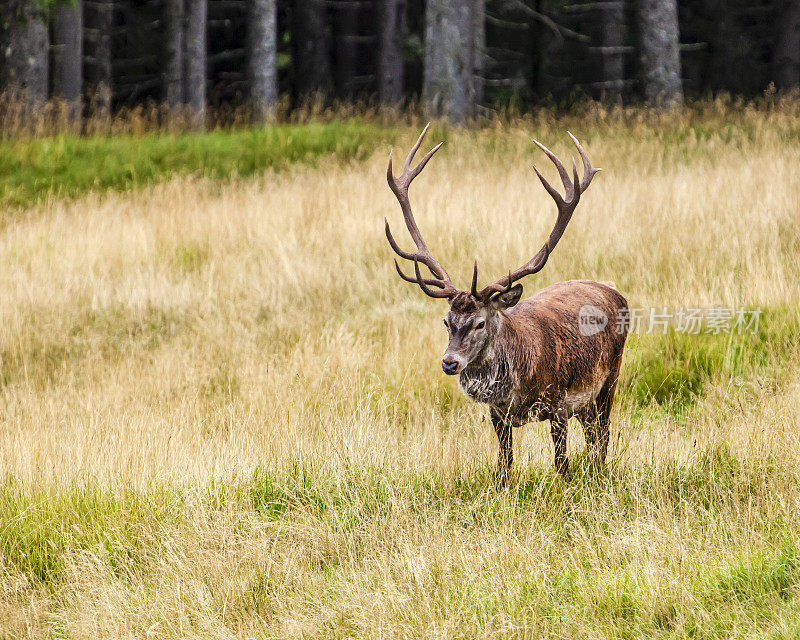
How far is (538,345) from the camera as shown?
179 inches

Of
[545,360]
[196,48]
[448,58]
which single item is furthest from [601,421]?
[196,48]

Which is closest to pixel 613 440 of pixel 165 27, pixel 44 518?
pixel 44 518

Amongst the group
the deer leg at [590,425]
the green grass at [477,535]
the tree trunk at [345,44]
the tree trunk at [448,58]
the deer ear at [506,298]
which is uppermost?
the tree trunk at [345,44]

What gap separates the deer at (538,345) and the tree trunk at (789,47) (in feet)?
60.9

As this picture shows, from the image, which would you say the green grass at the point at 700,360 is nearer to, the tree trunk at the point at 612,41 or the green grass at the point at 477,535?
the green grass at the point at 477,535

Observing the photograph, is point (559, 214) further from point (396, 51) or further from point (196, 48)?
point (396, 51)

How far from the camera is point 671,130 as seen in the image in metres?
12.8

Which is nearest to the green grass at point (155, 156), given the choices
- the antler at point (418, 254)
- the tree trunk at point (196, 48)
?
the tree trunk at point (196, 48)

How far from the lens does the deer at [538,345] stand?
4.27 m

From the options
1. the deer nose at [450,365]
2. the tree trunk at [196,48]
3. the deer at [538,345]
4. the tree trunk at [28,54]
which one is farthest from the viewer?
the tree trunk at [196,48]

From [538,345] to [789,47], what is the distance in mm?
19695

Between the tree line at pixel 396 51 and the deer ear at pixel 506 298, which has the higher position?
the tree line at pixel 396 51

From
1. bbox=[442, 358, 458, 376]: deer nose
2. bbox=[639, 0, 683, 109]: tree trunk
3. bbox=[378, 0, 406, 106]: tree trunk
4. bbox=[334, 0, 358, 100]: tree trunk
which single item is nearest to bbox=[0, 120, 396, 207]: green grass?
bbox=[639, 0, 683, 109]: tree trunk

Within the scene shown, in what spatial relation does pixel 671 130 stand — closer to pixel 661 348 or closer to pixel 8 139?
pixel 661 348
